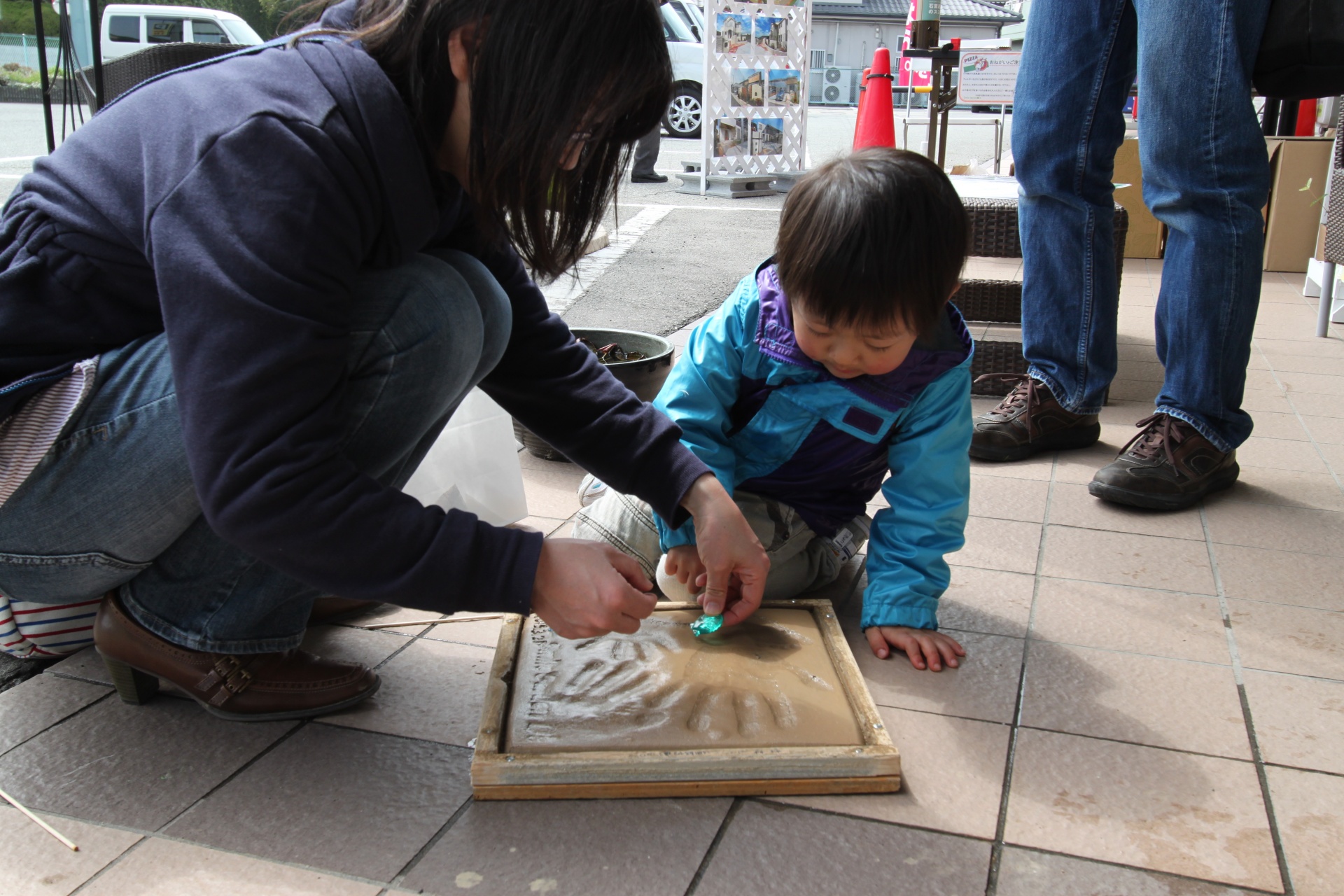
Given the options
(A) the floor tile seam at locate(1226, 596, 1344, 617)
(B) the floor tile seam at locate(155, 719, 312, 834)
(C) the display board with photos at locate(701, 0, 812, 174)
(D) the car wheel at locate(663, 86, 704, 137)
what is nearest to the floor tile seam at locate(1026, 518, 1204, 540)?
(A) the floor tile seam at locate(1226, 596, 1344, 617)

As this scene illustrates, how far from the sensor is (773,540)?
1653 millimetres

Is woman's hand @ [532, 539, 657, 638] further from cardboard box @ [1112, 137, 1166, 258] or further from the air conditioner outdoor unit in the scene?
the air conditioner outdoor unit

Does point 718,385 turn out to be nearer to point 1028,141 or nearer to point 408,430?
point 408,430

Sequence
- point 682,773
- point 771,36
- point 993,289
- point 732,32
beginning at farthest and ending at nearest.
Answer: point 771,36 → point 732,32 → point 993,289 → point 682,773

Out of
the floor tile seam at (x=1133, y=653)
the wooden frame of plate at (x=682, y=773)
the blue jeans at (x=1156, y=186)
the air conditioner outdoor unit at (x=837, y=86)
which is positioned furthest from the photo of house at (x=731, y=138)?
the air conditioner outdoor unit at (x=837, y=86)

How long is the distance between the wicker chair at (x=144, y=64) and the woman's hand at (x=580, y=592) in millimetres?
1054

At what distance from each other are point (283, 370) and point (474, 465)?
A: 934 mm

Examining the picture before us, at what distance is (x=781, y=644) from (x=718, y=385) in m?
0.41

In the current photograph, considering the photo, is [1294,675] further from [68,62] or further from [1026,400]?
[68,62]

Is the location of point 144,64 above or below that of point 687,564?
above

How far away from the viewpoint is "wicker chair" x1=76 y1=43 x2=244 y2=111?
1829 mm

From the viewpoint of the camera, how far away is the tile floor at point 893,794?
102 cm

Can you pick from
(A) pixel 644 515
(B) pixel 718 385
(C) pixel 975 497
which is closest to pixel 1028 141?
(C) pixel 975 497

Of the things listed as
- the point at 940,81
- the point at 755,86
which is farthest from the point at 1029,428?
the point at 755,86
